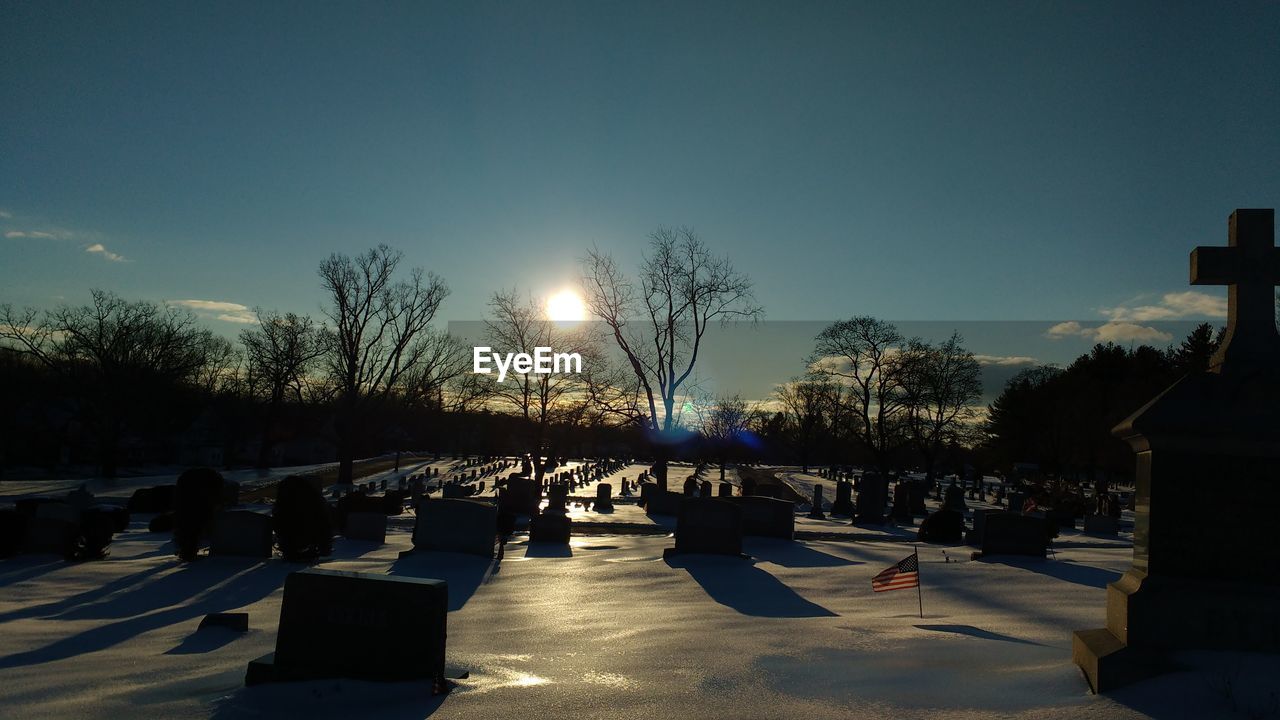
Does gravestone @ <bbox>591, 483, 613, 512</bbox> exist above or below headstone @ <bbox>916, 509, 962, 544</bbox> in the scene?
below

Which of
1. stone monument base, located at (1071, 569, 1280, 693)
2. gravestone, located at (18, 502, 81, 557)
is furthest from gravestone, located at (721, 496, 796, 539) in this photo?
gravestone, located at (18, 502, 81, 557)

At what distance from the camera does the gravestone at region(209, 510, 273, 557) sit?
13.4m

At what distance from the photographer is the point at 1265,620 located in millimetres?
4461

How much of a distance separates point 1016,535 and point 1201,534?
956 centimetres

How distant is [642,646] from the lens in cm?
647

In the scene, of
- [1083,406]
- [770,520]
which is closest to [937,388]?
[1083,406]

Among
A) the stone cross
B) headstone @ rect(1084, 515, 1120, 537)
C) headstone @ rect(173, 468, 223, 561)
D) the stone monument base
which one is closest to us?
the stone monument base

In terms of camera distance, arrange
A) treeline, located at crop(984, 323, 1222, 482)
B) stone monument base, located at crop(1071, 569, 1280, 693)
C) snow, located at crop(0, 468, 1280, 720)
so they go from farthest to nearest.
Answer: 1. treeline, located at crop(984, 323, 1222, 482)
2. snow, located at crop(0, 468, 1280, 720)
3. stone monument base, located at crop(1071, 569, 1280, 693)

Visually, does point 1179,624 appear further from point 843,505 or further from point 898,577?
point 843,505

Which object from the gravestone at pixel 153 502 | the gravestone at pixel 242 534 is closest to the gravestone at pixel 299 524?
the gravestone at pixel 242 534

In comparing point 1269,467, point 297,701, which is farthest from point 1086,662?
point 297,701

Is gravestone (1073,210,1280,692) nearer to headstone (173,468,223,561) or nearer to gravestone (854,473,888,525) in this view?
headstone (173,468,223,561)

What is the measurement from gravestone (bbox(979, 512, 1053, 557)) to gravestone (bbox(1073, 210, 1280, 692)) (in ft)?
30.4

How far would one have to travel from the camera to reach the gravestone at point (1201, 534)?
14.7 ft
